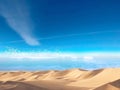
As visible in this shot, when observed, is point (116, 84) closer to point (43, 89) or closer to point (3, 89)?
point (43, 89)

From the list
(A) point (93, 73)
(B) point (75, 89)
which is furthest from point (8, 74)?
(B) point (75, 89)

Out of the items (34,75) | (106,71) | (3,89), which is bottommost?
(3,89)

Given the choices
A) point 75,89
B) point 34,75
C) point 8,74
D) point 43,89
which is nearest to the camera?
point 43,89

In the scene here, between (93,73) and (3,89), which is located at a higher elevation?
(93,73)

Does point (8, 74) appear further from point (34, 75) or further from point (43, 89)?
point (43, 89)

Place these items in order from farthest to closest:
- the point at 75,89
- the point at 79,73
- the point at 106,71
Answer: the point at 79,73, the point at 106,71, the point at 75,89

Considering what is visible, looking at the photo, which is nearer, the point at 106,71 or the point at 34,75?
the point at 106,71

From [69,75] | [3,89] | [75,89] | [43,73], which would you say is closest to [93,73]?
[69,75]
